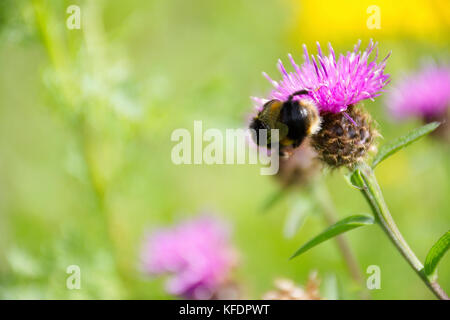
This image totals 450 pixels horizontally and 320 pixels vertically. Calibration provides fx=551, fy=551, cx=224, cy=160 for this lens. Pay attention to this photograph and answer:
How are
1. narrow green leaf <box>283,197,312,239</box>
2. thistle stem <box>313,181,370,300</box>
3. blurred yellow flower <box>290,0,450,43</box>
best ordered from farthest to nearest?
blurred yellow flower <box>290,0,450,43</box>, narrow green leaf <box>283,197,312,239</box>, thistle stem <box>313,181,370,300</box>

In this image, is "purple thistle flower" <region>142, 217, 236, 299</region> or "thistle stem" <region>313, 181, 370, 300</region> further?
"purple thistle flower" <region>142, 217, 236, 299</region>

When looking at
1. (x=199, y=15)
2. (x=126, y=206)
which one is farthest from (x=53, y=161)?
(x=199, y=15)

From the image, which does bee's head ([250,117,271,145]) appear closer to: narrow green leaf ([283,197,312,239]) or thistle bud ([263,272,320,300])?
thistle bud ([263,272,320,300])

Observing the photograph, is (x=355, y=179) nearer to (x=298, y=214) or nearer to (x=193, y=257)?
(x=298, y=214)

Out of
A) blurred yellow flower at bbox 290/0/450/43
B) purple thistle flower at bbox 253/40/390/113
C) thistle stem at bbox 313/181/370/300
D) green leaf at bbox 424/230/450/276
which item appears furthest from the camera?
blurred yellow flower at bbox 290/0/450/43

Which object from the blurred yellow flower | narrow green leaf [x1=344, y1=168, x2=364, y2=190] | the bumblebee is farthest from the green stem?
the blurred yellow flower

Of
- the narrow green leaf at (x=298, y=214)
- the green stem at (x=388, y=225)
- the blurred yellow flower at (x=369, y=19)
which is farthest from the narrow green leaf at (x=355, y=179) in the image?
the blurred yellow flower at (x=369, y=19)

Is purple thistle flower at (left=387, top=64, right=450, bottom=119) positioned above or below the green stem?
above
